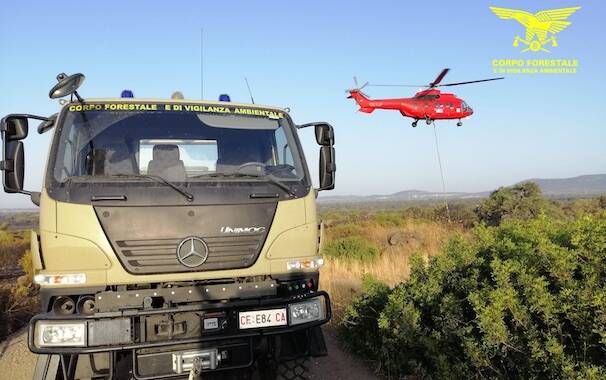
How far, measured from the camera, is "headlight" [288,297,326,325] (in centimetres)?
372

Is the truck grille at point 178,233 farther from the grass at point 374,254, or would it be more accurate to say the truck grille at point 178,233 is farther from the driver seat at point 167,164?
the grass at point 374,254

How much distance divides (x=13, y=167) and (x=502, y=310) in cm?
405

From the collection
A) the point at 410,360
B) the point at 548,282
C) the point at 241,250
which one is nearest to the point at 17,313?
the point at 241,250

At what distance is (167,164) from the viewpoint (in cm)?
412

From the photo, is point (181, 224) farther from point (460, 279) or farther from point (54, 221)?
point (460, 279)

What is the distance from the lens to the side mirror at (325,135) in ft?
15.1

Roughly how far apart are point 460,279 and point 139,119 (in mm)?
3376

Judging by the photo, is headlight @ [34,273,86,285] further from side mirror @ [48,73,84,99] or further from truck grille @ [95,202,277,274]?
side mirror @ [48,73,84,99]

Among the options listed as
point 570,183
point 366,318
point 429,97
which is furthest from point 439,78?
point 570,183

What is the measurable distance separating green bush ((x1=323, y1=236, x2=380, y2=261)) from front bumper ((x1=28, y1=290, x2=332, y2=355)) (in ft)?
31.6

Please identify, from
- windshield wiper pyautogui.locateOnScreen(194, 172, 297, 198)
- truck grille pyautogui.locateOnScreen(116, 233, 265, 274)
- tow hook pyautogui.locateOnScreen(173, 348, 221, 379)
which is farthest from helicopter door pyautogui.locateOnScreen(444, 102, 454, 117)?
tow hook pyautogui.locateOnScreen(173, 348, 221, 379)

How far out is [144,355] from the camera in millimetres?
3441

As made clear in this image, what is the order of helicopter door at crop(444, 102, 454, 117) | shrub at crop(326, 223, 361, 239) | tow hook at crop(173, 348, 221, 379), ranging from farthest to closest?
helicopter door at crop(444, 102, 454, 117) → shrub at crop(326, 223, 361, 239) → tow hook at crop(173, 348, 221, 379)

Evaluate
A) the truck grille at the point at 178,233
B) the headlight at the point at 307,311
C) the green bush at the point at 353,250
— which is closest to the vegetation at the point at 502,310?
the headlight at the point at 307,311
